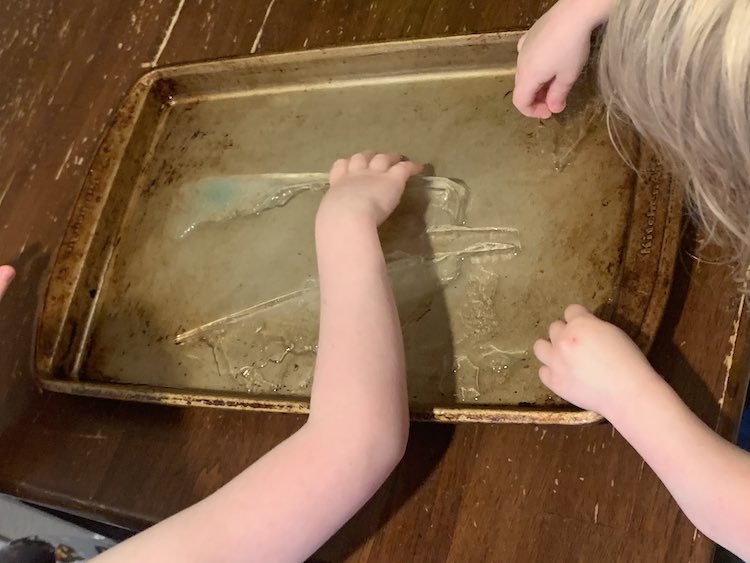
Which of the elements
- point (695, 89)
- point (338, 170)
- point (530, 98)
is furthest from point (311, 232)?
point (695, 89)

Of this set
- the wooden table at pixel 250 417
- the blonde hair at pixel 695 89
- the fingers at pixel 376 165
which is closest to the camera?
the blonde hair at pixel 695 89

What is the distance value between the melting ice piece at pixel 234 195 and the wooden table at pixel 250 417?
121 mm

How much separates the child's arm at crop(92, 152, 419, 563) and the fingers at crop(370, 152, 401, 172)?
80 mm

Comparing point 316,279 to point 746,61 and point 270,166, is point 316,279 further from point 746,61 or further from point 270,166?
point 746,61

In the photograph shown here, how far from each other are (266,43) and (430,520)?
44 cm

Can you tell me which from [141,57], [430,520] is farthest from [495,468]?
[141,57]

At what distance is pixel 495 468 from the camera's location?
471 millimetres

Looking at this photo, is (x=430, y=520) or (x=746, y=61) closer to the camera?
(x=746, y=61)

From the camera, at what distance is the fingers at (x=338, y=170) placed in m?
0.57

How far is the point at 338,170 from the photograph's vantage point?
0.57 m

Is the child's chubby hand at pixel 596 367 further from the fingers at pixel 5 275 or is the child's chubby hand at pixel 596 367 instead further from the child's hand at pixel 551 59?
the fingers at pixel 5 275

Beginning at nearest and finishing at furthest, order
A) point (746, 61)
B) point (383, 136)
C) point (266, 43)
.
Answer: point (746, 61)
point (383, 136)
point (266, 43)

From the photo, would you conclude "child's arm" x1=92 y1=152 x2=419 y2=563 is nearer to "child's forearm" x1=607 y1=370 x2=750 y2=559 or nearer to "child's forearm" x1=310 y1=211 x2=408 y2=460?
"child's forearm" x1=310 y1=211 x2=408 y2=460

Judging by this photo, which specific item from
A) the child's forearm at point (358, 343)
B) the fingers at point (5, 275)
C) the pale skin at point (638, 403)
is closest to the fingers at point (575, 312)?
the pale skin at point (638, 403)
